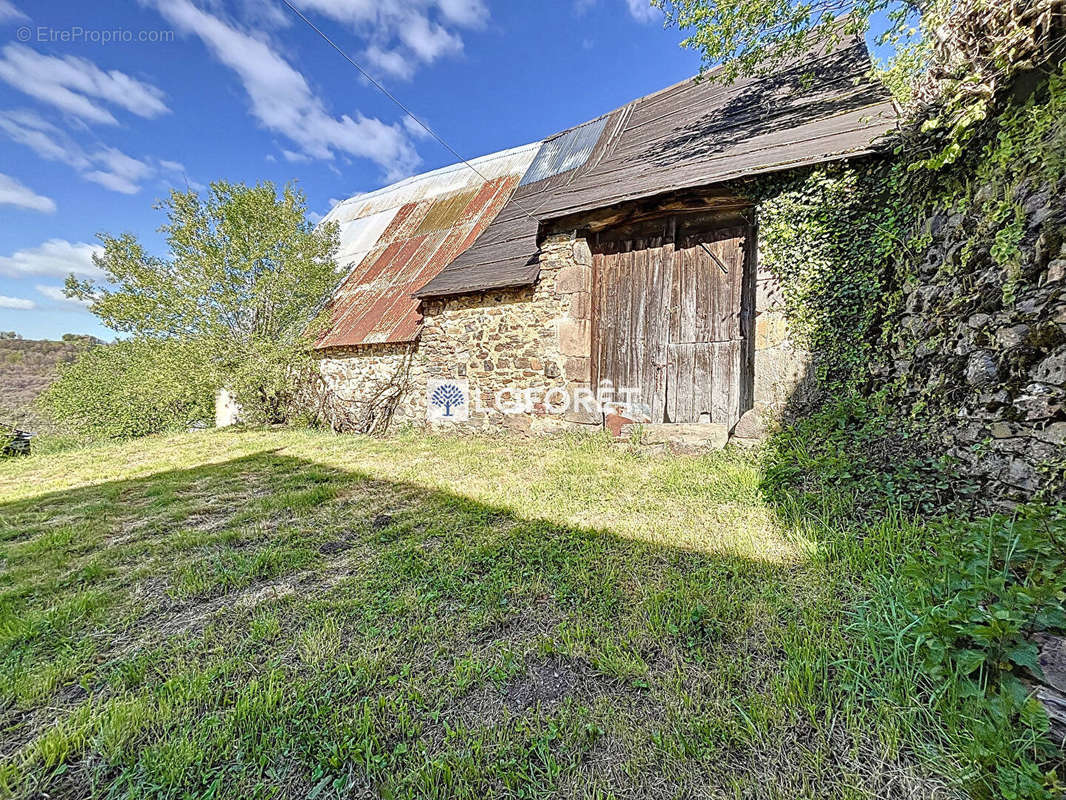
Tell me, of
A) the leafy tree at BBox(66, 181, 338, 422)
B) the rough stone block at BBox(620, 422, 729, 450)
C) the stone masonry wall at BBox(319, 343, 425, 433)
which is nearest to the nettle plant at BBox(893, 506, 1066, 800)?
the rough stone block at BBox(620, 422, 729, 450)

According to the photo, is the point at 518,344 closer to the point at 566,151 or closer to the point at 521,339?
the point at 521,339

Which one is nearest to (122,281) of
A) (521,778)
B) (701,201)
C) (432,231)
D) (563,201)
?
(432,231)

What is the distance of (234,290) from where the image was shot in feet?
A: 25.6

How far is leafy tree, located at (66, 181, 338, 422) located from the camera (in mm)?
7301

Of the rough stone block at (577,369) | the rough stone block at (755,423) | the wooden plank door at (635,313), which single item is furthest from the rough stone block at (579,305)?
the rough stone block at (755,423)

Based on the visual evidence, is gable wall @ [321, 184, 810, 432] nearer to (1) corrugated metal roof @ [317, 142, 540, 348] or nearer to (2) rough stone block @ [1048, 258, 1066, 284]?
(1) corrugated metal roof @ [317, 142, 540, 348]

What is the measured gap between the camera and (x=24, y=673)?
1.55m

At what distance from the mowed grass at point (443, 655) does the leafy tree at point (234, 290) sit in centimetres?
494

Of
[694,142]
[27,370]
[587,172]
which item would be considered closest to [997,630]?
[694,142]

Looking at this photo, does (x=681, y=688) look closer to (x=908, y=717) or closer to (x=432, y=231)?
(x=908, y=717)

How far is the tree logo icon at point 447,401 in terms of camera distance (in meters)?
6.19

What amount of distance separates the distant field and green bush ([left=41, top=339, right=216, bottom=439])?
607 millimetres

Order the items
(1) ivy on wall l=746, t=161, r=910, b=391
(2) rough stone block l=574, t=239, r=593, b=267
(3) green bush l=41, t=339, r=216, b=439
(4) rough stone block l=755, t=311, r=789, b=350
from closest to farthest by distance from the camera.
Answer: (1) ivy on wall l=746, t=161, r=910, b=391 < (4) rough stone block l=755, t=311, r=789, b=350 < (2) rough stone block l=574, t=239, r=593, b=267 < (3) green bush l=41, t=339, r=216, b=439

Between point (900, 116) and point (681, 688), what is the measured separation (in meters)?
4.15
